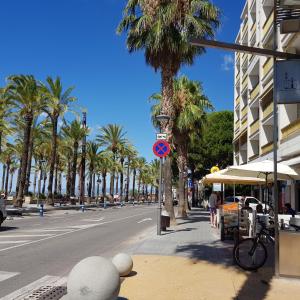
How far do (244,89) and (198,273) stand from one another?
115ft

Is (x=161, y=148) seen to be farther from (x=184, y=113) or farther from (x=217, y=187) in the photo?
(x=184, y=113)

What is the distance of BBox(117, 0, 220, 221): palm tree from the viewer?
20938 mm

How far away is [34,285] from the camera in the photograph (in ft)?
26.0

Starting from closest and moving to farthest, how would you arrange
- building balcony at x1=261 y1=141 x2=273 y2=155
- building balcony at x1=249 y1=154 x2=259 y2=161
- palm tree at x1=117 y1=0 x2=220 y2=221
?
palm tree at x1=117 y1=0 x2=220 y2=221 → building balcony at x1=261 y1=141 x2=273 y2=155 → building balcony at x1=249 y1=154 x2=259 y2=161

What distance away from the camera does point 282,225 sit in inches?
490

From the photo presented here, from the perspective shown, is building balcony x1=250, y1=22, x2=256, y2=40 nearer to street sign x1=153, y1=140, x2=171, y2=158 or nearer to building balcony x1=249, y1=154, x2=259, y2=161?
building balcony x1=249, y1=154, x2=259, y2=161

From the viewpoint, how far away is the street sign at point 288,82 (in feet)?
27.7

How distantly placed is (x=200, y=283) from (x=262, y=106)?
26482mm

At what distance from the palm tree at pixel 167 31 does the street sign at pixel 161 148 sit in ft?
17.2

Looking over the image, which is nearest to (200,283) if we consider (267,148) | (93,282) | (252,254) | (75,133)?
(252,254)

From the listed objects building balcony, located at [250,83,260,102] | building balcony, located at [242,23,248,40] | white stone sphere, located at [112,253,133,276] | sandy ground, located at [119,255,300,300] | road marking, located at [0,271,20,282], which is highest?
building balcony, located at [242,23,248,40]

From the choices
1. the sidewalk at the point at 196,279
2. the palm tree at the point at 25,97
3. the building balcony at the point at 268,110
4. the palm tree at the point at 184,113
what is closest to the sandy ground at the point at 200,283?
the sidewalk at the point at 196,279

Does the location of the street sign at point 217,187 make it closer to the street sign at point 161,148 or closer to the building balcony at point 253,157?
the building balcony at point 253,157

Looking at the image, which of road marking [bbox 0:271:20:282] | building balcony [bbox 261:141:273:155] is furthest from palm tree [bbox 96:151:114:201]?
road marking [bbox 0:271:20:282]
